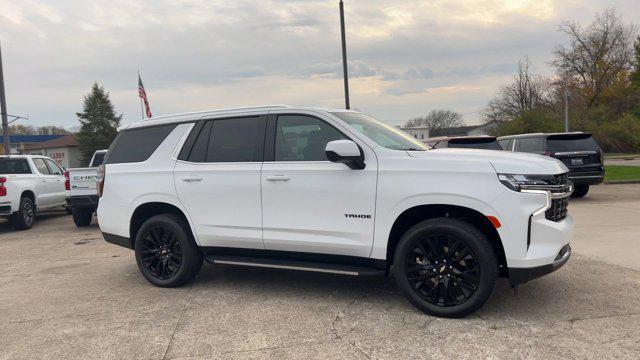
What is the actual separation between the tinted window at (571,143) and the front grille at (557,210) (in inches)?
321

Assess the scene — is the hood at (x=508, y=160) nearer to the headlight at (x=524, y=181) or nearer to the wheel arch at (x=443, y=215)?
the headlight at (x=524, y=181)

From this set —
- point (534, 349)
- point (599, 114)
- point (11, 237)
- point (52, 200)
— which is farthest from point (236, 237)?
point (599, 114)

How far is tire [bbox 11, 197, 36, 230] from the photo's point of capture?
1087 centimetres

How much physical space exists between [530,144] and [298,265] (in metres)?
9.35

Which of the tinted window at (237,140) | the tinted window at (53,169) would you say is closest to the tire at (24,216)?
the tinted window at (53,169)

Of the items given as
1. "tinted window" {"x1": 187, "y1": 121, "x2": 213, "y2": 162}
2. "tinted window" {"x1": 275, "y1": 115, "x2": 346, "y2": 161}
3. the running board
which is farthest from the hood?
"tinted window" {"x1": 187, "y1": 121, "x2": 213, "y2": 162}

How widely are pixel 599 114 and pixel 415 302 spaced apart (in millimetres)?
45961

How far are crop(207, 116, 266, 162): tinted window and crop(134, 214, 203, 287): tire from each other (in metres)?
0.87

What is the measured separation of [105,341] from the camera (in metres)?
3.94

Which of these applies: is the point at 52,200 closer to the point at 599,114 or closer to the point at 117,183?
the point at 117,183

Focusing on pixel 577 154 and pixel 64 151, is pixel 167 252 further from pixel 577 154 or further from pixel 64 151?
pixel 64 151

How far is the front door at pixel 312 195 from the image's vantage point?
4.32 m

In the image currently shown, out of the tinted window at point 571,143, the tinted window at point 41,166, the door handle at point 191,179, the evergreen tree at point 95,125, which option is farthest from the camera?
the evergreen tree at point 95,125

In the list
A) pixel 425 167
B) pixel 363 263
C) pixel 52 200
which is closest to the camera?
pixel 425 167
